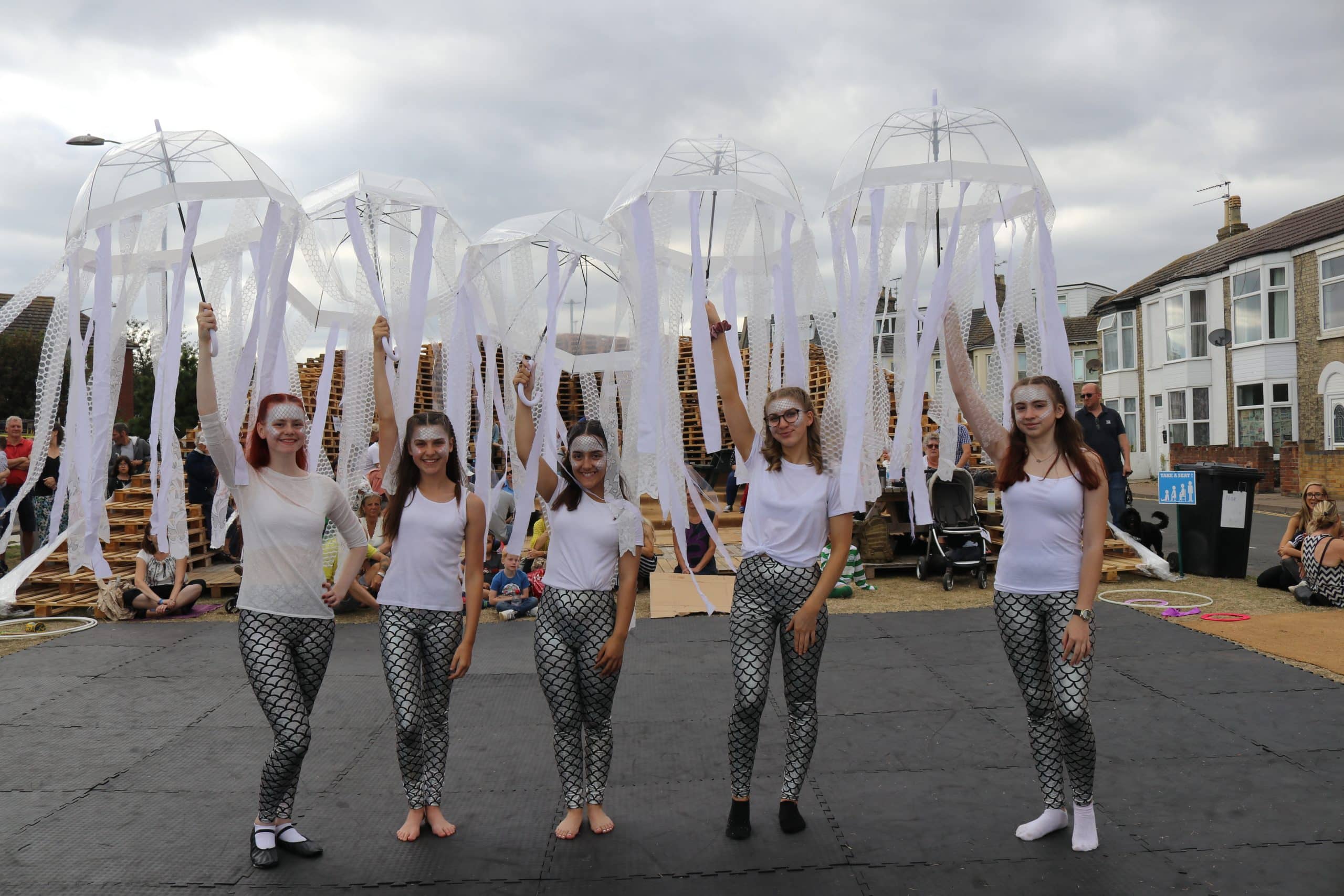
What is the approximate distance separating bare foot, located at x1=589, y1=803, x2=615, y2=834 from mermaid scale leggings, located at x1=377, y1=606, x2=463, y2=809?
524 millimetres

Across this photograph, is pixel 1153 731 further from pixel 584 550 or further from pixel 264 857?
pixel 264 857

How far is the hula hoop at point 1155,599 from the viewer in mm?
6938

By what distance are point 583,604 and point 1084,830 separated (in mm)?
1759

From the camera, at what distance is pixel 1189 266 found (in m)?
23.5

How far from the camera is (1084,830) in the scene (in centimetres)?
293

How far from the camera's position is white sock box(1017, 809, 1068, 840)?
9.87 feet

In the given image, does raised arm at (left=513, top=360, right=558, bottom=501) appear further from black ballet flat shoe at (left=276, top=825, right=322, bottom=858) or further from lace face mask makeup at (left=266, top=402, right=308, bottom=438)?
black ballet flat shoe at (left=276, top=825, right=322, bottom=858)

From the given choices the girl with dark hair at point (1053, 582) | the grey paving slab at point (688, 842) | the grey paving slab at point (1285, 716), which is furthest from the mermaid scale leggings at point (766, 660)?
the grey paving slab at point (1285, 716)

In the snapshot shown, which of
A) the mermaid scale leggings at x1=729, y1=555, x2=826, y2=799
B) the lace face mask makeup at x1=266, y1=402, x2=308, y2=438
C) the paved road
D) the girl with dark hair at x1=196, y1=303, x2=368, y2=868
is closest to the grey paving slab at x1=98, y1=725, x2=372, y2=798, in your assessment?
the girl with dark hair at x1=196, y1=303, x2=368, y2=868

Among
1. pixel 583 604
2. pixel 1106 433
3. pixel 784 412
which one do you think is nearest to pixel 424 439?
pixel 583 604

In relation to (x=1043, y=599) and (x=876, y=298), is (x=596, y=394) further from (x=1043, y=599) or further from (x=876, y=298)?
(x=1043, y=599)

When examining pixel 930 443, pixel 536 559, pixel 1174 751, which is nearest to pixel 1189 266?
pixel 930 443

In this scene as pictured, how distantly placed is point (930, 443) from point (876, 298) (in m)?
5.77

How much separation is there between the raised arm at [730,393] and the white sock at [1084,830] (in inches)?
62.0
